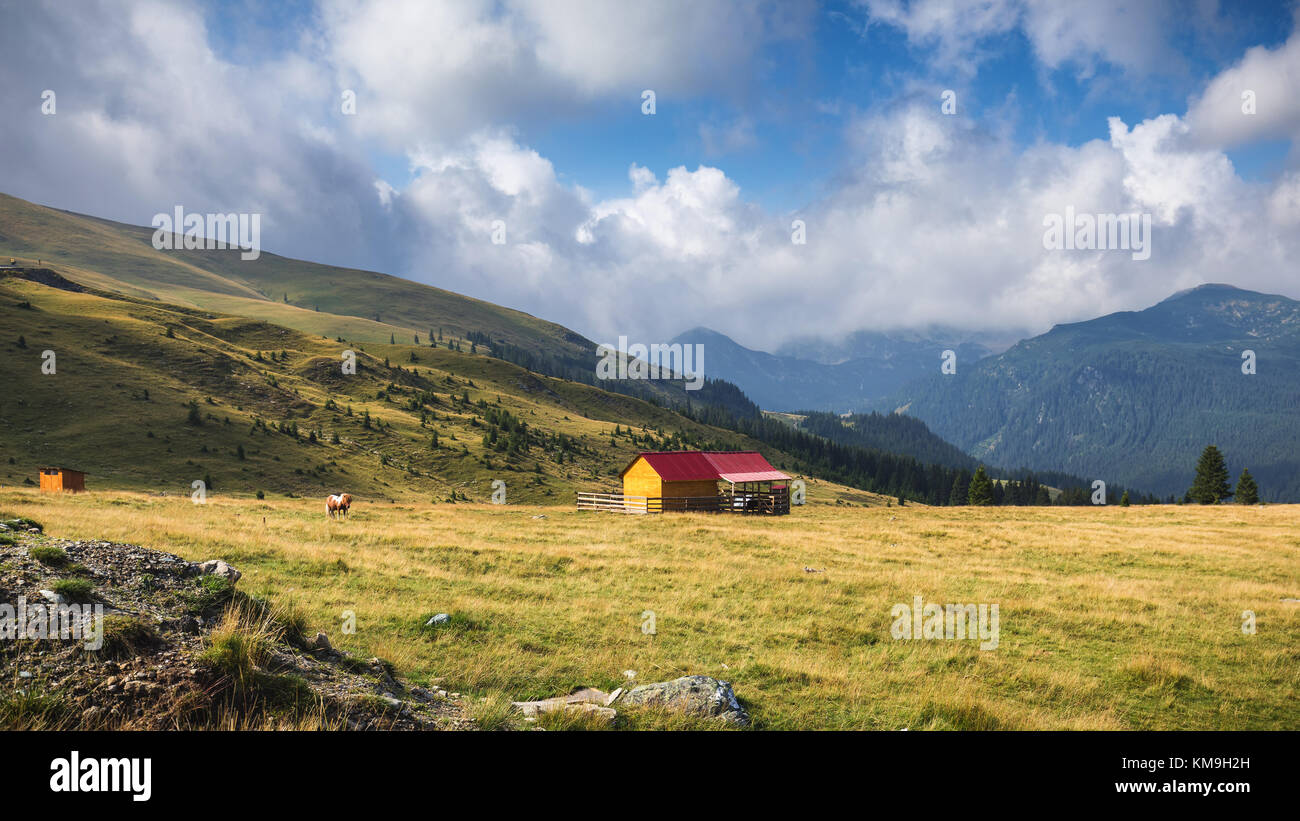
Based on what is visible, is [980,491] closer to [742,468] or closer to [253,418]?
[742,468]

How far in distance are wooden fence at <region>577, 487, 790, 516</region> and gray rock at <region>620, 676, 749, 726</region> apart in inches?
1535

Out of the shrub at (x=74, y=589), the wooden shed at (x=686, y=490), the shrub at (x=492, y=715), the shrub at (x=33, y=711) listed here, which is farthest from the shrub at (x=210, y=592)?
the wooden shed at (x=686, y=490)

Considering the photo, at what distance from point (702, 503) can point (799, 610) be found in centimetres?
3349

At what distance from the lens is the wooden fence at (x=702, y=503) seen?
48.7 metres

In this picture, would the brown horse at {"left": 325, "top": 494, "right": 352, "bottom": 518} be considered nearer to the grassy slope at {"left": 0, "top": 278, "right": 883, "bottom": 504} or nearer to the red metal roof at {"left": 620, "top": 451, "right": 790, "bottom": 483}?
the red metal roof at {"left": 620, "top": 451, "right": 790, "bottom": 483}

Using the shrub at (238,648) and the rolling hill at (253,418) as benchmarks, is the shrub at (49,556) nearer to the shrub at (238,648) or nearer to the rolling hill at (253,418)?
the shrub at (238,648)

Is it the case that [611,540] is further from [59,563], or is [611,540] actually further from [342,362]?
[342,362]

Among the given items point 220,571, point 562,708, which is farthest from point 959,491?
point 220,571

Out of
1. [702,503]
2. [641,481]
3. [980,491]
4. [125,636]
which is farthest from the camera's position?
[980,491]

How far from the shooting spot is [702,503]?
163ft

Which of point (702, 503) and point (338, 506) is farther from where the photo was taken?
point (702, 503)

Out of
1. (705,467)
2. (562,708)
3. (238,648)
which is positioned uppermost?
(705,467)

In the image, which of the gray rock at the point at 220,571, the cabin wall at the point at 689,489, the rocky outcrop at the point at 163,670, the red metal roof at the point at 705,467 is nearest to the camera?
the rocky outcrop at the point at 163,670

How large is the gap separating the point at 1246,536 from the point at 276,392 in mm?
115011
